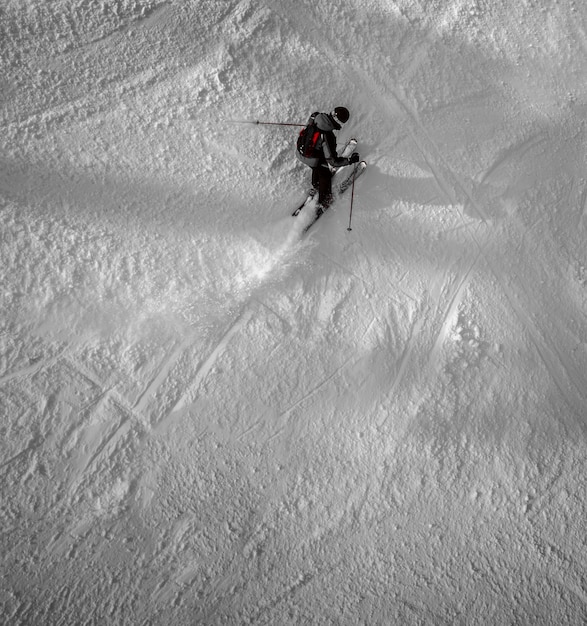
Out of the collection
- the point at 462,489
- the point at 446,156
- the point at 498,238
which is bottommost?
the point at 462,489

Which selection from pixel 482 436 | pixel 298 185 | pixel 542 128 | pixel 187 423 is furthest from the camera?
pixel 542 128

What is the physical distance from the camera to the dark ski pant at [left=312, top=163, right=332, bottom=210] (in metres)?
6.97

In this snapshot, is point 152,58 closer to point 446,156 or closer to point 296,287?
point 296,287

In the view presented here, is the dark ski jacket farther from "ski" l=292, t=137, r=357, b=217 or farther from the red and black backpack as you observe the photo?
"ski" l=292, t=137, r=357, b=217

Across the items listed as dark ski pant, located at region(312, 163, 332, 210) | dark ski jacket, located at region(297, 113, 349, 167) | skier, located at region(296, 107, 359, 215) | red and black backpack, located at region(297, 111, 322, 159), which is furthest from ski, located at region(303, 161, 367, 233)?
Result: red and black backpack, located at region(297, 111, 322, 159)

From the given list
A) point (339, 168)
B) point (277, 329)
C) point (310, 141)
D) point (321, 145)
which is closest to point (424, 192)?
point (339, 168)

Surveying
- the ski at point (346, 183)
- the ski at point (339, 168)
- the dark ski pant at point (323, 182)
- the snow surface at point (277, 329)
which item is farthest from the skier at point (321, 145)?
the snow surface at point (277, 329)

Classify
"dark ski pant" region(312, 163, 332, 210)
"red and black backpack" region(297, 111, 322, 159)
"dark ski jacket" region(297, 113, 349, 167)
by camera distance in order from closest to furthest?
"dark ski jacket" region(297, 113, 349, 167)
"red and black backpack" region(297, 111, 322, 159)
"dark ski pant" region(312, 163, 332, 210)

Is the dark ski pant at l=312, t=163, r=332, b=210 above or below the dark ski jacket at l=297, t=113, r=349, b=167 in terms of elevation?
below

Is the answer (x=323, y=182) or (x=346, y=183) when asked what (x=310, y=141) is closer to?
(x=323, y=182)

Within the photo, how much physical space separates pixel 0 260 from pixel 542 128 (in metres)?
8.91

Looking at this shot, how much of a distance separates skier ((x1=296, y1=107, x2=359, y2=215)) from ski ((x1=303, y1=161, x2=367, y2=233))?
1.51 feet

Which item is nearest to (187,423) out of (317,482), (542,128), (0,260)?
(317,482)

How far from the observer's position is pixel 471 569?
22.3 ft
